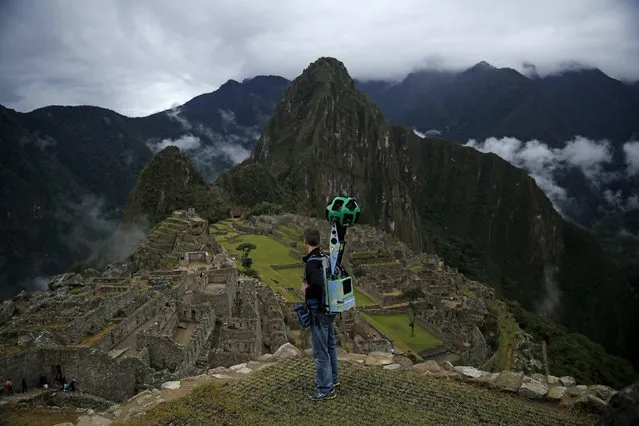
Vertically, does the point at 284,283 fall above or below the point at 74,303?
below

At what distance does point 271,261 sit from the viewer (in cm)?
4347

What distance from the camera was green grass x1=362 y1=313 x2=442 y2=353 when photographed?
28.6 m

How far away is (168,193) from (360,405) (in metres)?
75.0

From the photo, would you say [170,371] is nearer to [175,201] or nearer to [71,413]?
[71,413]

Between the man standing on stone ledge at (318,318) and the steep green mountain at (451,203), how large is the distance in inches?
4006

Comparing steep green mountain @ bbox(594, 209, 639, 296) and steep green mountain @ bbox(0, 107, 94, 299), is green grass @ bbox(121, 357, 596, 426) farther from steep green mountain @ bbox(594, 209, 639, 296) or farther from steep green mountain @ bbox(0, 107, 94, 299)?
steep green mountain @ bbox(594, 209, 639, 296)

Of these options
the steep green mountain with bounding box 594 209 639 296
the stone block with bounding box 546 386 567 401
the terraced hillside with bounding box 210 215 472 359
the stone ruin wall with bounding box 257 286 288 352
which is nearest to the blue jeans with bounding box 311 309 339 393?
the stone block with bounding box 546 386 567 401

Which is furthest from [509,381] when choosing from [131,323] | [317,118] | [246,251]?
[317,118]

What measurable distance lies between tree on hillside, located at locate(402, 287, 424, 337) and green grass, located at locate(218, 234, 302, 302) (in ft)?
25.1

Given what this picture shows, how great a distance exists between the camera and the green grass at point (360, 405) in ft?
21.9

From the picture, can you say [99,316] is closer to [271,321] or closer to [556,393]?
[271,321]

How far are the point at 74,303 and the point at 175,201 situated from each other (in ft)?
204

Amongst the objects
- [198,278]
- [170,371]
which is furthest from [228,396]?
[198,278]

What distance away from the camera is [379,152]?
172500mm
